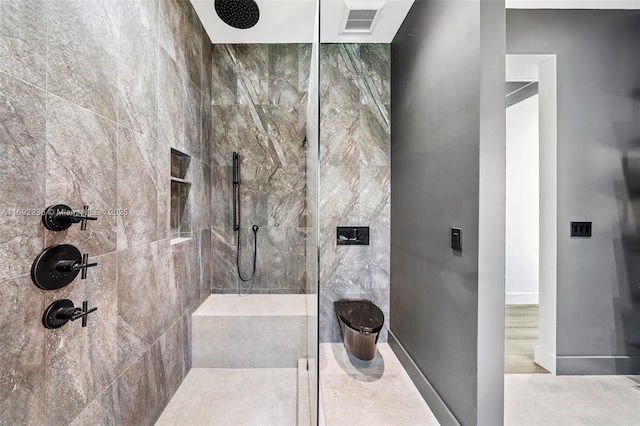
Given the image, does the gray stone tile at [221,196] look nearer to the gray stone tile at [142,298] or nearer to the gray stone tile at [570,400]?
the gray stone tile at [142,298]

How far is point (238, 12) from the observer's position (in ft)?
6.64

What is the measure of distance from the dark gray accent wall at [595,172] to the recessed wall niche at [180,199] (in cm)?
265

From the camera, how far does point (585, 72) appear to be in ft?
6.54

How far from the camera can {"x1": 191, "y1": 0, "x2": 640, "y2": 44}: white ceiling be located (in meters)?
1.93

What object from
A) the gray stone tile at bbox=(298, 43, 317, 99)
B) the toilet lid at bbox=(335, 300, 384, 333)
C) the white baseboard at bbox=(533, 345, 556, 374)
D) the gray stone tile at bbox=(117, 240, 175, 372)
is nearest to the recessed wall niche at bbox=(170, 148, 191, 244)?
the gray stone tile at bbox=(117, 240, 175, 372)

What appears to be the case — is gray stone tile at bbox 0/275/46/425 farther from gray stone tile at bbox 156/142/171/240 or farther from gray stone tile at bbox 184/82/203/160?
gray stone tile at bbox 184/82/203/160

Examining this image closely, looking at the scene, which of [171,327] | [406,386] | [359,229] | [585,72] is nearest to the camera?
[171,327]

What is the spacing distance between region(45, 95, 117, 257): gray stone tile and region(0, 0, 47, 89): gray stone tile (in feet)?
0.29

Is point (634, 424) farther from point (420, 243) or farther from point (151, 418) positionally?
point (151, 418)

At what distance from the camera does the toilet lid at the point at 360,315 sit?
1845 mm

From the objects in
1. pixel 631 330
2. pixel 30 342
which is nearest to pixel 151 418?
pixel 30 342

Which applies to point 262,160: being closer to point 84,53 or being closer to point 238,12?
point 238,12

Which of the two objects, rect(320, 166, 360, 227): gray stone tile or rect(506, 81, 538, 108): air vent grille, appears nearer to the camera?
rect(320, 166, 360, 227): gray stone tile

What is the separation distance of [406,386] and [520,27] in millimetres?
2752
